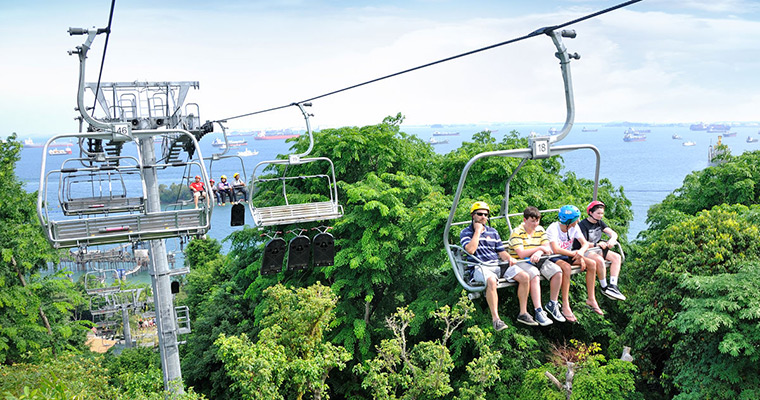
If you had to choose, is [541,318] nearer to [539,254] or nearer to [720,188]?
[539,254]

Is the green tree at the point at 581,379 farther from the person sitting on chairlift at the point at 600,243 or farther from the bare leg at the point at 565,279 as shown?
the bare leg at the point at 565,279

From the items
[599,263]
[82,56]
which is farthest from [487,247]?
[82,56]

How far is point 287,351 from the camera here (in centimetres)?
1834

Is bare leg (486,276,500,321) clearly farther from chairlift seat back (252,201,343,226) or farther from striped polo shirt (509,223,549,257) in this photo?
chairlift seat back (252,201,343,226)

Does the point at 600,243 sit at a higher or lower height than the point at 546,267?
higher

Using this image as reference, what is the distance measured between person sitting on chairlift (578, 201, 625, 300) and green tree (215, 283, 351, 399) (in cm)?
890

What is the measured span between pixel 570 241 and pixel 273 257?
6763 millimetres

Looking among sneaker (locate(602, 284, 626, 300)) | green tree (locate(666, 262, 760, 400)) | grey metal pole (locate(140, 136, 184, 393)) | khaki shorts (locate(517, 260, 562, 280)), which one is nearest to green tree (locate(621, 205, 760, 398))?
green tree (locate(666, 262, 760, 400))

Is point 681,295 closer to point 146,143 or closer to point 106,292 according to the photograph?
point 146,143

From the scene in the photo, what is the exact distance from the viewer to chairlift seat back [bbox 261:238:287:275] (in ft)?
46.8

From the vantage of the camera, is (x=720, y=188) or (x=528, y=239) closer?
(x=528, y=239)

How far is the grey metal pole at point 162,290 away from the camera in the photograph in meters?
16.9

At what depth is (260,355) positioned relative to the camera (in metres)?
16.5

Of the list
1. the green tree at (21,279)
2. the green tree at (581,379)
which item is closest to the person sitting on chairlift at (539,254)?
the green tree at (581,379)
